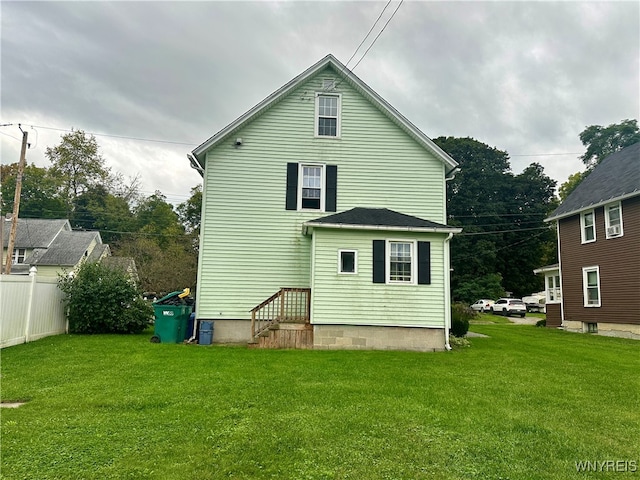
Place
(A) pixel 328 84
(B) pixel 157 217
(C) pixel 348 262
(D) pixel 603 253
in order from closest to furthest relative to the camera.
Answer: (C) pixel 348 262, (A) pixel 328 84, (D) pixel 603 253, (B) pixel 157 217

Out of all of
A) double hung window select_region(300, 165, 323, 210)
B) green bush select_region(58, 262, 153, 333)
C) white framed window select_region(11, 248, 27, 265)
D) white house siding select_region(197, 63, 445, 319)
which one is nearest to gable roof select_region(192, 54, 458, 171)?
white house siding select_region(197, 63, 445, 319)

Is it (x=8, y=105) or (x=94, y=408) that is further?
(x=8, y=105)

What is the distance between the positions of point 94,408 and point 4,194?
169 feet

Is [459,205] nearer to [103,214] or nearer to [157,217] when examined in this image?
[157,217]

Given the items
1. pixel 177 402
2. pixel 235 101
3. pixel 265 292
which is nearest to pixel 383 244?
pixel 265 292

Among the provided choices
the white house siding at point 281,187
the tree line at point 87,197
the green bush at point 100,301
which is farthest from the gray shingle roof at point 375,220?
the tree line at point 87,197

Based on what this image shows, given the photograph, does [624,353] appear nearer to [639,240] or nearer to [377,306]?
[639,240]

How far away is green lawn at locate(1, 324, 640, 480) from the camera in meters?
3.57

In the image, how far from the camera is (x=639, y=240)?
15234mm

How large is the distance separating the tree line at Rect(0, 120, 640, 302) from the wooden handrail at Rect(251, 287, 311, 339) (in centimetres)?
3096

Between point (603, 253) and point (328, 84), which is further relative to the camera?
point (603, 253)

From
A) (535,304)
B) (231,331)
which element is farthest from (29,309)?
(535,304)

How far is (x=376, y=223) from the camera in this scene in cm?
1114

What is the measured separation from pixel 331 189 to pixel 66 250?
29.4 m
